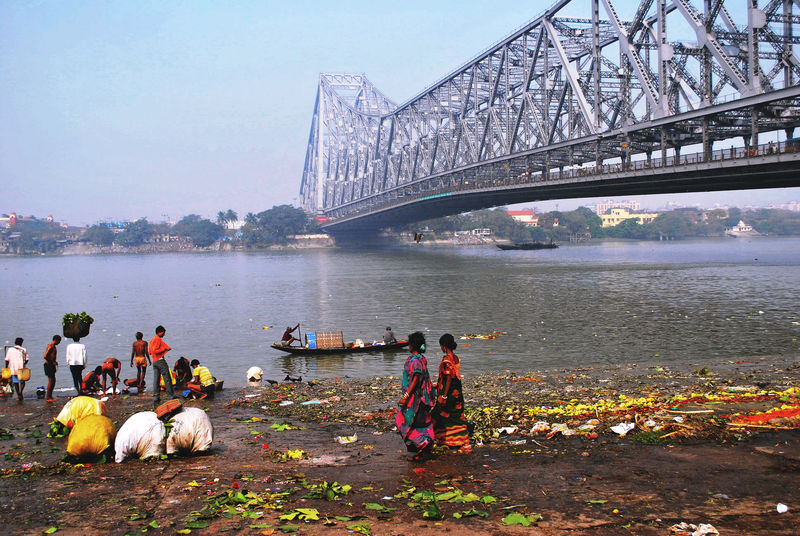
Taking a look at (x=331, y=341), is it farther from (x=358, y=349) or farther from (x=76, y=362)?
(x=76, y=362)

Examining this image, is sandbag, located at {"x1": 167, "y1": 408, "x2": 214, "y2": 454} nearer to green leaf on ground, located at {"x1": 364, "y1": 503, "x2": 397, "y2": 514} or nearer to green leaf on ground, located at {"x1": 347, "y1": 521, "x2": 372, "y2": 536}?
green leaf on ground, located at {"x1": 364, "y1": 503, "x2": 397, "y2": 514}

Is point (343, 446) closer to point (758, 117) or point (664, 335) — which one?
point (664, 335)

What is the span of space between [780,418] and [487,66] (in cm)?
8341

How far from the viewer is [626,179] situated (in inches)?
1838

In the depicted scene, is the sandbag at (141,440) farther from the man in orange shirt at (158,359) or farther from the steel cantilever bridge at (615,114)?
the steel cantilever bridge at (615,114)

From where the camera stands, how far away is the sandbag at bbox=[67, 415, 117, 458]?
9227 millimetres

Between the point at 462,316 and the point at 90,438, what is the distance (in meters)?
25.3

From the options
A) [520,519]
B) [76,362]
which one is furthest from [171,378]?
[520,519]

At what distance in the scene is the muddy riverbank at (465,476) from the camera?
6879 millimetres

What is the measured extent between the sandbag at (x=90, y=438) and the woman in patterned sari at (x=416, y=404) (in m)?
3.99

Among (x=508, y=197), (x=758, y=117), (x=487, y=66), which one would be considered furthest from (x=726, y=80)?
(x=487, y=66)

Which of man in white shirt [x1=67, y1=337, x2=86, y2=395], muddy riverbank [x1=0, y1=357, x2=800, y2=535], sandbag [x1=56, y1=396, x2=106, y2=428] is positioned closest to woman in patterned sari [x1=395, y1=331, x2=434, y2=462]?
muddy riverbank [x1=0, y1=357, x2=800, y2=535]

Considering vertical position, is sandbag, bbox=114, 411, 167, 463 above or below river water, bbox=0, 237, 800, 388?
above

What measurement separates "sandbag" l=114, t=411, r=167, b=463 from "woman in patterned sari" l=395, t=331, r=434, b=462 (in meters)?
3.28
